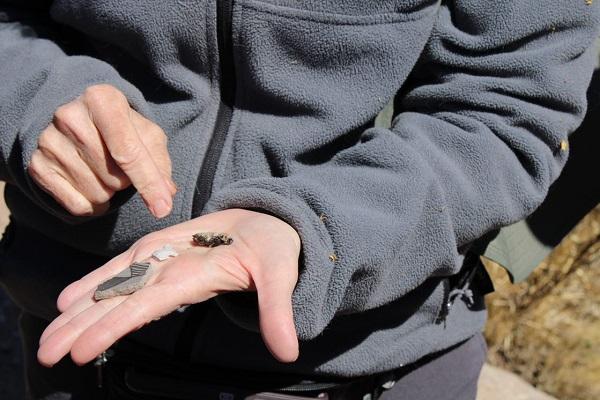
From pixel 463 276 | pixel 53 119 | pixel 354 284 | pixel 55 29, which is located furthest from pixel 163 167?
pixel 463 276

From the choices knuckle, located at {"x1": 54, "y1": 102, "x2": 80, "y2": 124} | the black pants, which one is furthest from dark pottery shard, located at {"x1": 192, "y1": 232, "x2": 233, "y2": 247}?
the black pants

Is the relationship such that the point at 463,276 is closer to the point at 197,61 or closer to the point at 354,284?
the point at 354,284

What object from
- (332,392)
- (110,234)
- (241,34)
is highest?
(241,34)

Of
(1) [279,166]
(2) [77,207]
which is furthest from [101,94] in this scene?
(1) [279,166]

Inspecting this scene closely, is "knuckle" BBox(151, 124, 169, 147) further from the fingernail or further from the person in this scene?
the fingernail

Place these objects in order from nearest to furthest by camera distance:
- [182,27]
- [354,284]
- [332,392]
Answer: [354,284] < [182,27] < [332,392]

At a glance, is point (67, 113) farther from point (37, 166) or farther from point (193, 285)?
point (193, 285)

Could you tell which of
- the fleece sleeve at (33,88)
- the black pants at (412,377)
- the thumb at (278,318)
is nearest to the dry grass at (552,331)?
the black pants at (412,377)

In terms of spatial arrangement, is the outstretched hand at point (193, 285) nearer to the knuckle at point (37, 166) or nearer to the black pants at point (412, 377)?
the knuckle at point (37, 166)
